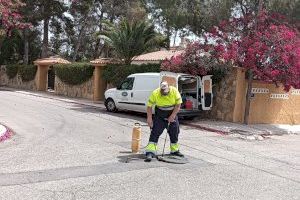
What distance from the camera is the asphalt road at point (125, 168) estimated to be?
7.22 m

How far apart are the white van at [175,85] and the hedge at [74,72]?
8457mm

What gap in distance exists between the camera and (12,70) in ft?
129

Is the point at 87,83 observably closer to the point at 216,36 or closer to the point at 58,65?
the point at 58,65

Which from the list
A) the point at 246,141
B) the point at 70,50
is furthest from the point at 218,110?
the point at 70,50

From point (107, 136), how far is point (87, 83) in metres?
16.0

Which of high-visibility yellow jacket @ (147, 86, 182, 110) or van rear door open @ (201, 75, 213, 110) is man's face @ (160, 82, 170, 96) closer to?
high-visibility yellow jacket @ (147, 86, 182, 110)

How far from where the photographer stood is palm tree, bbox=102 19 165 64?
1017 inches

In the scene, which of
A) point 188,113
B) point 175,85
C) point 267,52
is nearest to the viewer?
point 175,85

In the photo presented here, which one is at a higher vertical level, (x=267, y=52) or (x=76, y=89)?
(x=267, y=52)


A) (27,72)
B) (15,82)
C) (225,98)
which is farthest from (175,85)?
(15,82)

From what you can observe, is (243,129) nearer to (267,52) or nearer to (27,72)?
(267,52)

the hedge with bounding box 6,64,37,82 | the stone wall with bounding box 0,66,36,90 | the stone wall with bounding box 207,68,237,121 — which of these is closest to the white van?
the stone wall with bounding box 207,68,237,121

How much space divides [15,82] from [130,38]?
56.0 ft

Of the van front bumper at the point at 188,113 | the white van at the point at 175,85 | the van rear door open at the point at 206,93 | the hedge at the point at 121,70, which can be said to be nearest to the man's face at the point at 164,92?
the white van at the point at 175,85
